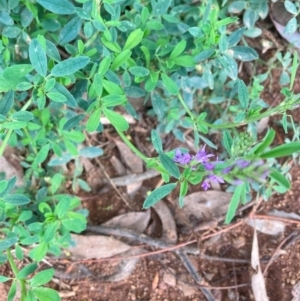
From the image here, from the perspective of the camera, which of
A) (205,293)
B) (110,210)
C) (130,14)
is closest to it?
(130,14)

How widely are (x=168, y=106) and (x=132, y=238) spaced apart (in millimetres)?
536

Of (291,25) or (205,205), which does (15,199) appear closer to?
(205,205)

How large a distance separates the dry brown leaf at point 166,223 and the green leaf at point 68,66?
0.90m

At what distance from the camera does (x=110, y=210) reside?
2.19 meters

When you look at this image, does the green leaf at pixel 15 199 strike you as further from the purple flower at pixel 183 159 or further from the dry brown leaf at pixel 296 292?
the dry brown leaf at pixel 296 292

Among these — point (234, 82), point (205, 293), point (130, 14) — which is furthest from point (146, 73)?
point (205, 293)

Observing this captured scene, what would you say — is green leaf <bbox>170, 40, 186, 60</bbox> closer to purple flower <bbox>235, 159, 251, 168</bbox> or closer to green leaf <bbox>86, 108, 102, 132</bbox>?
green leaf <bbox>86, 108, 102, 132</bbox>

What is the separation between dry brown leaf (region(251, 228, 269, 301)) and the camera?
2010 millimetres

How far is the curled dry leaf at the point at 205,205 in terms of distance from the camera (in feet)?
7.11

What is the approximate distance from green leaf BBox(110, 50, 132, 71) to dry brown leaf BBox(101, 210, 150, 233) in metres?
0.76

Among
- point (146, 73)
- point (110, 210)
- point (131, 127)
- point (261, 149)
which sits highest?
point (261, 149)

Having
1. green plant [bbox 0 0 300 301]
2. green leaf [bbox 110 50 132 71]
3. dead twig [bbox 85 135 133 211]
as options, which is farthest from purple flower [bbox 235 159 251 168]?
dead twig [bbox 85 135 133 211]

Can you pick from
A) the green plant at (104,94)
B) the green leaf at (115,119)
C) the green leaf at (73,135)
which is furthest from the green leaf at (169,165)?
the green leaf at (73,135)

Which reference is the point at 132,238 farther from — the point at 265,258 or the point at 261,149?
the point at 261,149
